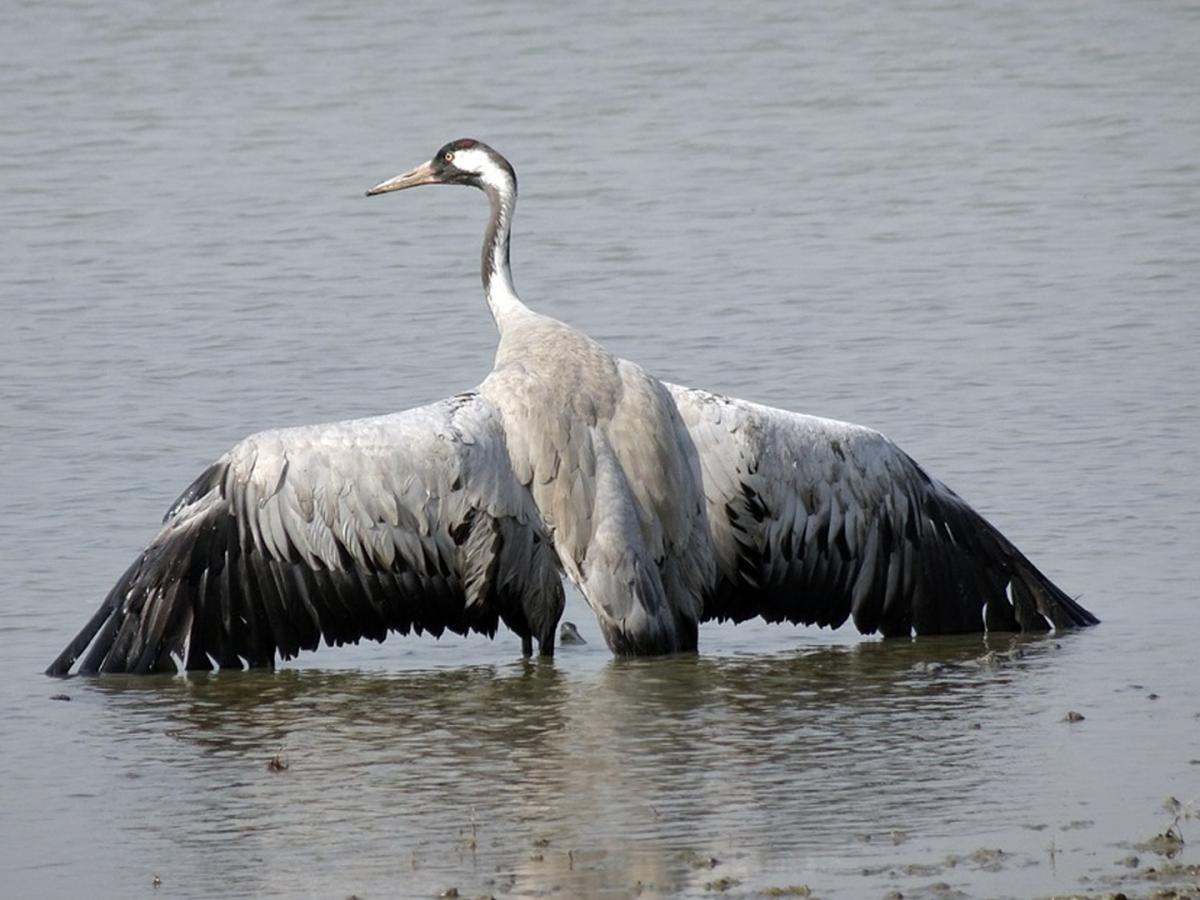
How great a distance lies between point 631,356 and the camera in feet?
44.5

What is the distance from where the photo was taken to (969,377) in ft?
43.2

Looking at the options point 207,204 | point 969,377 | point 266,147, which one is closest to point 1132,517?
point 969,377

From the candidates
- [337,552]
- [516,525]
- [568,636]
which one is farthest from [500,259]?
[337,552]

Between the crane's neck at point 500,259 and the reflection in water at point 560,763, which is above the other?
the crane's neck at point 500,259

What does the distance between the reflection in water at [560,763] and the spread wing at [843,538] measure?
18 centimetres

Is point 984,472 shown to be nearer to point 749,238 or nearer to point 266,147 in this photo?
point 749,238

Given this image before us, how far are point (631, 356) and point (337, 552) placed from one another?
477 cm

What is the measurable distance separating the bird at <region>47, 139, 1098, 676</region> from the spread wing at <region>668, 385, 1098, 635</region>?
1cm

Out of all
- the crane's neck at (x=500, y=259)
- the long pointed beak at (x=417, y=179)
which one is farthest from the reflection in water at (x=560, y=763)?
the long pointed beak at (x=417, y=179)

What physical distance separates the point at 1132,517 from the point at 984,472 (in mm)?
966

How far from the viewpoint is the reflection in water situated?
6.62 m

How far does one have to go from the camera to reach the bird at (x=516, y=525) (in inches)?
Result: 352

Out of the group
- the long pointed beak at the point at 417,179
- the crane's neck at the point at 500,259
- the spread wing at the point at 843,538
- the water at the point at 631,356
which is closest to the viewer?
the water at the point at 631,356

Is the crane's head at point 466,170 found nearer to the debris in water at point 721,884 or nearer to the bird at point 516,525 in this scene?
the bird at point 516,525
